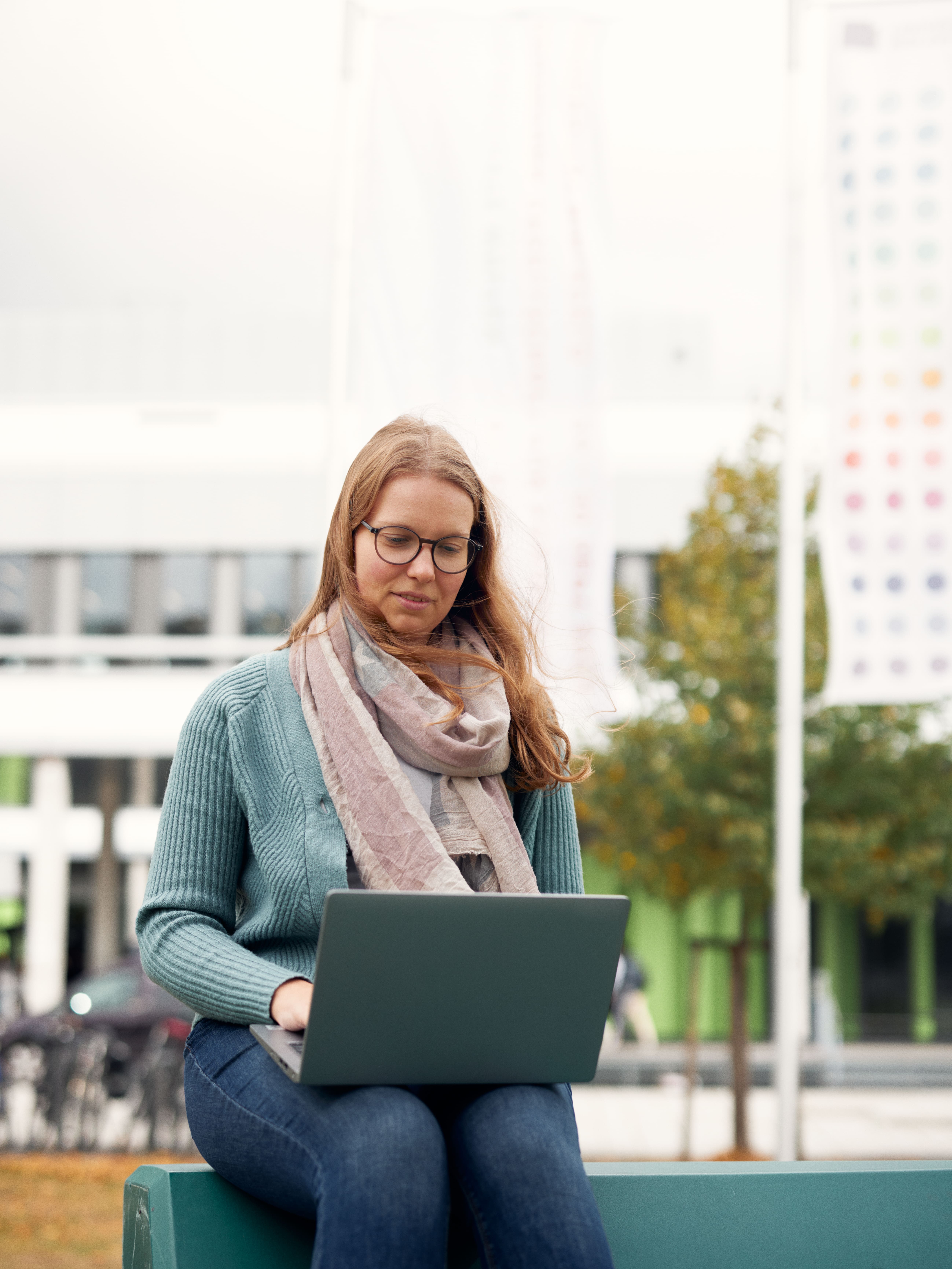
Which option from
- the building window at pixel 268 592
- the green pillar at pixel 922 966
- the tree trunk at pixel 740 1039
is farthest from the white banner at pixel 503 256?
the green pillar at pixel 922 966

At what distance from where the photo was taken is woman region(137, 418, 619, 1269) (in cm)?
172

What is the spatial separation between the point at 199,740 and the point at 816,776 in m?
8.89

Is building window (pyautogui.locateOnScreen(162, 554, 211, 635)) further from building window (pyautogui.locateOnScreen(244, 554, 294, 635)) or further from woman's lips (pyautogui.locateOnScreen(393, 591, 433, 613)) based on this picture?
woman's lips (pyautogui.locateOnScreen(393, 591, 433, 613))

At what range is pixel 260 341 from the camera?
17.9m

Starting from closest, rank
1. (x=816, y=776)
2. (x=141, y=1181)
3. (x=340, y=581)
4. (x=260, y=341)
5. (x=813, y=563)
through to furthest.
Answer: (x=141, y=1181)
(x=340, y=581)
(x=816, y=776)
(x=813, y=563)
(x=260, y=341)

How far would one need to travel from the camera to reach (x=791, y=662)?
6387 mm

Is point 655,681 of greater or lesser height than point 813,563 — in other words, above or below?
below

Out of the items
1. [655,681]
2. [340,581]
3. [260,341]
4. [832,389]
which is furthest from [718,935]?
[340,581]

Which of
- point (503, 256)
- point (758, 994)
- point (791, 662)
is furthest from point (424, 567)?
point (758, 994)

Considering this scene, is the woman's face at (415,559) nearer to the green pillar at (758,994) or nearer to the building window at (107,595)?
the building window at (107,595)

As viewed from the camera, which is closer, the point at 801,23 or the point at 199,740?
the point at 199,740

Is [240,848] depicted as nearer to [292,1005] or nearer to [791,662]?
[292,1005]

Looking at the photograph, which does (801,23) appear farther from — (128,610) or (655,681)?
(128,610)

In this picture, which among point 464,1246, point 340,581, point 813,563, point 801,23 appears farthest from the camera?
point 813,563
